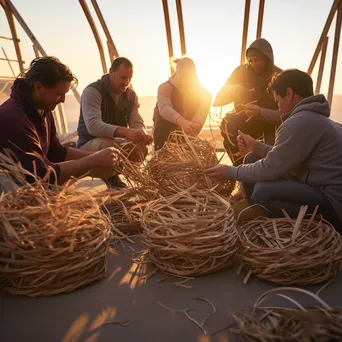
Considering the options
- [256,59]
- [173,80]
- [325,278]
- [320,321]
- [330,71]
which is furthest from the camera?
[330,71]

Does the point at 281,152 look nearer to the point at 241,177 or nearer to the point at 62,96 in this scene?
the point at 241,177

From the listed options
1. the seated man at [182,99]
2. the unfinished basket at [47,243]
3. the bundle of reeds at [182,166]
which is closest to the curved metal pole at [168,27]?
the seated man at [182,99]

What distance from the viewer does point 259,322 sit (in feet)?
3.01

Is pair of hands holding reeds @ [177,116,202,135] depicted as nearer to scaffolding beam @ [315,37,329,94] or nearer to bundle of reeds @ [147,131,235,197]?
bundle of reeds @ [147,131,235,197]

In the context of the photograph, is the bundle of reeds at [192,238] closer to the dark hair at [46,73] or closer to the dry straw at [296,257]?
the dry straw at [296,257]

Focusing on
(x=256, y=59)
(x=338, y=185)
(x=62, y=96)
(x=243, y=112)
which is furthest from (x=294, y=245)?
(x=256, y=59)

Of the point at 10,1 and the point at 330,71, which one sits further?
the point at 330,71

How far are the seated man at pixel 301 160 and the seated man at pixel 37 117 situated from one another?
754 mm

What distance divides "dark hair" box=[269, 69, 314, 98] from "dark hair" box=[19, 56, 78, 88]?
1.00 meters

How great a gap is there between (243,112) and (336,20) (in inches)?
111

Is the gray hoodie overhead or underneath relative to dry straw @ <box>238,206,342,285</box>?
overhead

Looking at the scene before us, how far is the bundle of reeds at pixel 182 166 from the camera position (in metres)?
1.78

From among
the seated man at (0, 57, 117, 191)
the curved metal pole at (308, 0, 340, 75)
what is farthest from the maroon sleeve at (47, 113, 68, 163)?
the curved metal pole at (308, 0, 340, 75)

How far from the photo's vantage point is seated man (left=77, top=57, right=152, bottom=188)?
239cm
